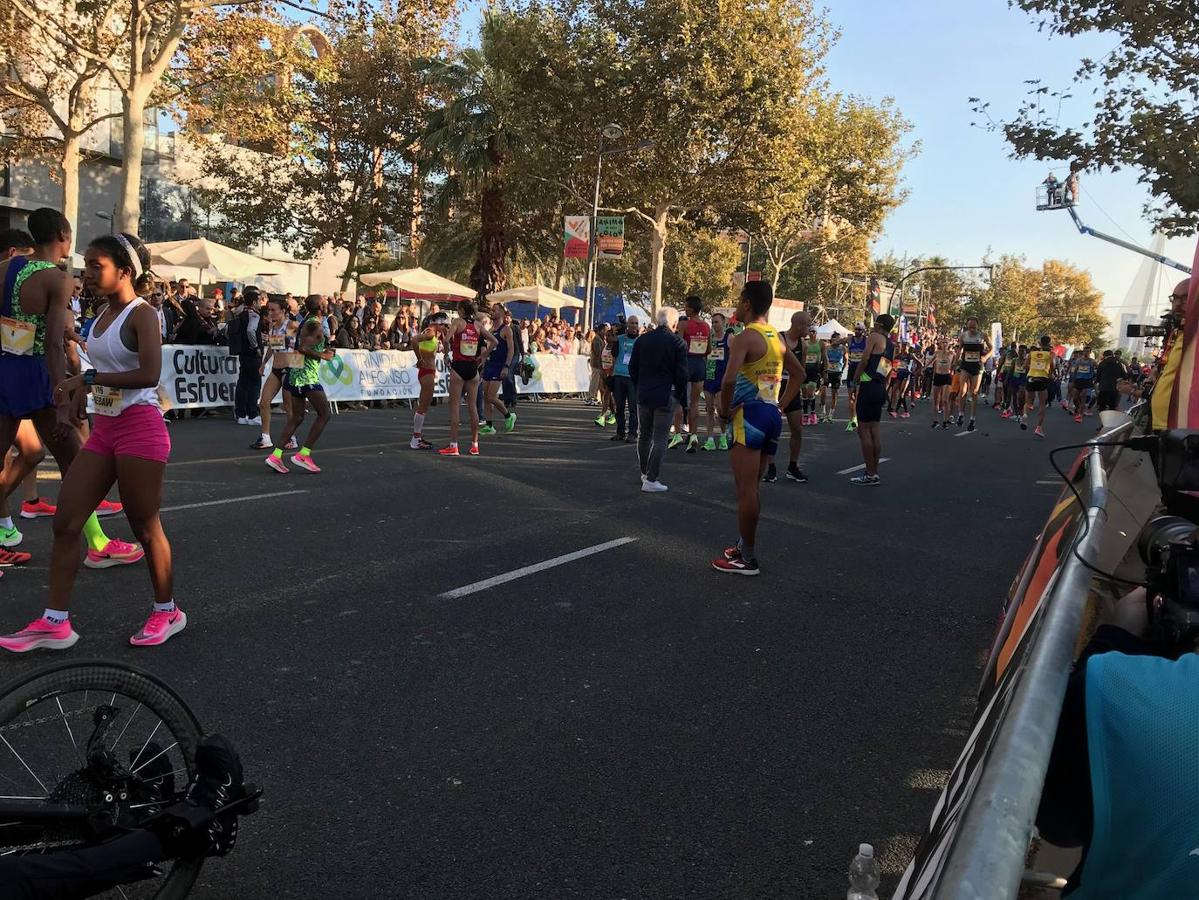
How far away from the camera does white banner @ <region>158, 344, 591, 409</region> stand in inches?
573

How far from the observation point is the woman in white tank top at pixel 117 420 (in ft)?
13.6

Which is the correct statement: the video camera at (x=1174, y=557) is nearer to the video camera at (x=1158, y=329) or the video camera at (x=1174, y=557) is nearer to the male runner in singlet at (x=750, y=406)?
the male runner in singlet at (x=750, y=406)

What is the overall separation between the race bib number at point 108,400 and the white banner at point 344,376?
618 cm

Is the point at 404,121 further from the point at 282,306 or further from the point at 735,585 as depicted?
the point at 735,585

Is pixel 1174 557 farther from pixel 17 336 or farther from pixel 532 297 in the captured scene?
pixel 532 297

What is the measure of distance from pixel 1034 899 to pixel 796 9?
3445 centimetres

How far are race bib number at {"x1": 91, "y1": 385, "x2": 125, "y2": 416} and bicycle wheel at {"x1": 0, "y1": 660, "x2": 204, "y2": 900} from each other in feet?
7.07

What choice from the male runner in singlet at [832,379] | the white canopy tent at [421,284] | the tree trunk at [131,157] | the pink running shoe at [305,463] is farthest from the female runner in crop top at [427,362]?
the white canopy tent at [421,284]

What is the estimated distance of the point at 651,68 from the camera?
30.0 meters

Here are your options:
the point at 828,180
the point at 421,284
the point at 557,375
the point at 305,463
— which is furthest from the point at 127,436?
the point at 828,180

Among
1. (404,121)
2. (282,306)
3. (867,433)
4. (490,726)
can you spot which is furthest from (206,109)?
(490,726)

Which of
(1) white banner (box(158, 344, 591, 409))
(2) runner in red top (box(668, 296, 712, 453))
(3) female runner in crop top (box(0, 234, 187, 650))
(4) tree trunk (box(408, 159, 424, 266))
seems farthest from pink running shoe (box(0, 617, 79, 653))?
(4) tree trunk (box(408, 159, 424, 266))

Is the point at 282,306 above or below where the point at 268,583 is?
above

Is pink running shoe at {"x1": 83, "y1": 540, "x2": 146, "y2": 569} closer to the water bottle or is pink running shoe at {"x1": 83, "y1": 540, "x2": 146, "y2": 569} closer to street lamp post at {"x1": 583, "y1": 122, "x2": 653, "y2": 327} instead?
the water bottle
